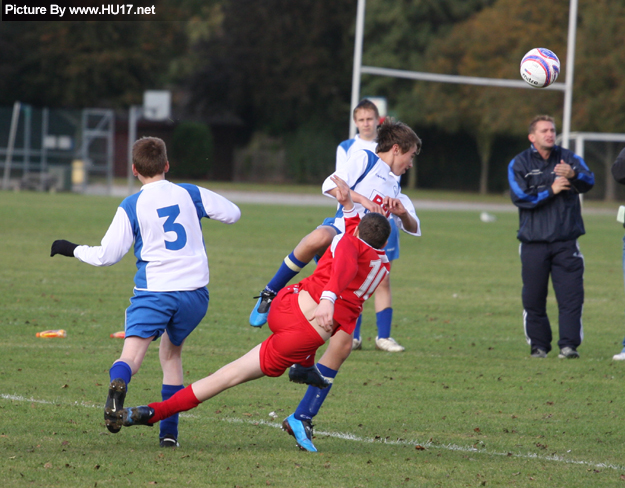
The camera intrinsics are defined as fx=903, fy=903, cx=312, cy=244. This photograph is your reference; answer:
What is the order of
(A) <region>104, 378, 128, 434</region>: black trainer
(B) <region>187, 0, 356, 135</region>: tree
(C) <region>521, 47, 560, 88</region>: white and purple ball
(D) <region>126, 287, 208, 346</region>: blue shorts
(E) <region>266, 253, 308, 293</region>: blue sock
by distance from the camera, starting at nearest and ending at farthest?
(A) <region>104, 378, 128, 434</region>: black trainer < (D) <region>126, 287, 208, 346</region>: blue shorts < (E) <region>266, 253, 308, 293</region>: blue sock < (C) <region>521, 47, 560, 88</region>: white and purple ball < (B) <region>187, 0, 356, 135</region>: tree

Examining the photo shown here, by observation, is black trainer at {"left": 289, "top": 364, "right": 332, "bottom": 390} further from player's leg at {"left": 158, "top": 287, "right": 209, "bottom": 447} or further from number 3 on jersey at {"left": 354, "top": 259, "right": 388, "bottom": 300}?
player's leg at {"left": 158, "top": 287, "right": 209, "bottom": 447}

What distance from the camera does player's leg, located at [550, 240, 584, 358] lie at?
8375 mm

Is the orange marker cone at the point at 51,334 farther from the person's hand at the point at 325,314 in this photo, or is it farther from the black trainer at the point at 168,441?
the person's hand at the point at 325,314

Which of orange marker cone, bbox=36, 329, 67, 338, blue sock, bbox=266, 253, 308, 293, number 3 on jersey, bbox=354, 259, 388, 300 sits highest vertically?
number 3 on jersey, bbox=354, 259, 388, 300

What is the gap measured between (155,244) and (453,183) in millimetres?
49748

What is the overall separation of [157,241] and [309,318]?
93 cm

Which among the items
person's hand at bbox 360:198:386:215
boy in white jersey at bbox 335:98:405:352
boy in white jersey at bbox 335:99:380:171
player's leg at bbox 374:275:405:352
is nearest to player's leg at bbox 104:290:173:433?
person's hand at bbox 360:198:386:215

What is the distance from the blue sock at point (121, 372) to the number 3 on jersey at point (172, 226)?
678 mm

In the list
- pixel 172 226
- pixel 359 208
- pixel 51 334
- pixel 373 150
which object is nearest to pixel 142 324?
pixel 172 226

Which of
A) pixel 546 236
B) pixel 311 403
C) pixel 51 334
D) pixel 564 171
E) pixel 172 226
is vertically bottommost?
pixel 51 334

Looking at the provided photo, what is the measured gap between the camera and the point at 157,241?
4.94m

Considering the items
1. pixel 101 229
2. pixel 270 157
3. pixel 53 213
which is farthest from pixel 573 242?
pixel 270 157

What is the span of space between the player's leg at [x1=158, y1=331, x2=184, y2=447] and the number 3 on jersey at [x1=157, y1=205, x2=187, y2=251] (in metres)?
0.53

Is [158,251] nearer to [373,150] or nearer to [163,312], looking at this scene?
[163,312]
